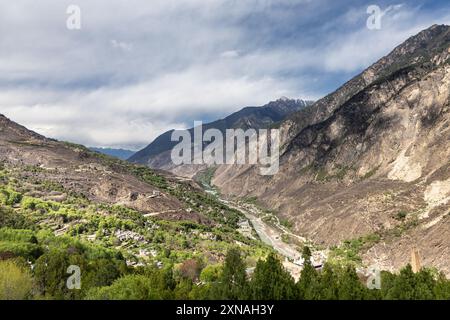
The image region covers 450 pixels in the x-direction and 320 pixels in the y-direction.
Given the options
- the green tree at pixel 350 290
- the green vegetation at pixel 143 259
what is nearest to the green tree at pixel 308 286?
the green vegetation at pixel 143 259

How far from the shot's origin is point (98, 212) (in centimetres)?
11562

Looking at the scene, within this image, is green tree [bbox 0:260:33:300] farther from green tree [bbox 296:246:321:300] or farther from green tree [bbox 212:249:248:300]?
green tree [bbox 296:246:321:300]

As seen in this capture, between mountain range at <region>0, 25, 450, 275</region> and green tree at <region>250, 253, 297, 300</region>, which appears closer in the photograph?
green tree at <region>250, 253, 297, 300</region>

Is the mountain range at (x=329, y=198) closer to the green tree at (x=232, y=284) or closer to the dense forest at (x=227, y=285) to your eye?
the dense forest at (x=227, y=285)

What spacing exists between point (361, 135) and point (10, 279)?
16080cm

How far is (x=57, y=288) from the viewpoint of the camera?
54.7 metres

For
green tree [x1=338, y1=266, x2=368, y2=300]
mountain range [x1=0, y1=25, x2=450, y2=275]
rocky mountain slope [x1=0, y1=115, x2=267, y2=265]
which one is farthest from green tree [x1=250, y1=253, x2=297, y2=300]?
mountain range [x1=0, y1=25, x2=450, y2=275]

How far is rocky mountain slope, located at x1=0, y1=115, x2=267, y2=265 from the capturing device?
98062 mm

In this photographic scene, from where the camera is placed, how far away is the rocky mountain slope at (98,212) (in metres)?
98.1

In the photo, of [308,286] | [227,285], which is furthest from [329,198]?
[227,285]

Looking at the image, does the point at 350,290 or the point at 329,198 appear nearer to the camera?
the point at 350,290

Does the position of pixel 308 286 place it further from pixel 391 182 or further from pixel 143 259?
pixel 391 182
